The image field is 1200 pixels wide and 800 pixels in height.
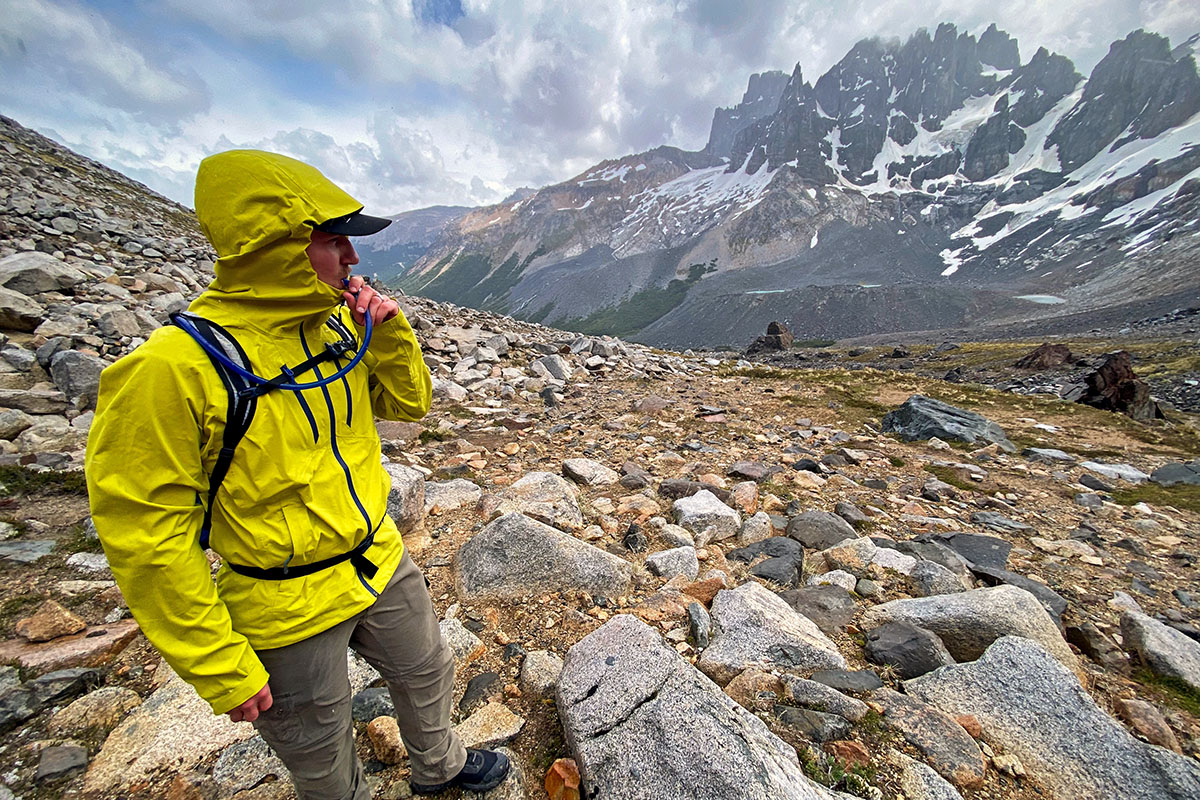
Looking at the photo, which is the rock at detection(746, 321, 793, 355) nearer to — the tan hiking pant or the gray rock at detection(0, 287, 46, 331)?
the gray rock at detection(0, 287, 46, 331)

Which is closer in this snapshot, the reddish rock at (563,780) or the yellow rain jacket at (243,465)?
the yellow rain jacket at (243,465)

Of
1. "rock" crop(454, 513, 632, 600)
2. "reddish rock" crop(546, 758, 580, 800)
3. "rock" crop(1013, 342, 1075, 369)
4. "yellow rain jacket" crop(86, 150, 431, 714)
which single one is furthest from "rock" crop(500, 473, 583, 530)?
"rock" crop(1013, 342, 1075, 369)

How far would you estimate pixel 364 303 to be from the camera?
259 centimetres

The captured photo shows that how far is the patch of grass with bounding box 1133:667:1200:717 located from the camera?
3.57 meters

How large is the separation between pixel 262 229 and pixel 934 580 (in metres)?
6.31

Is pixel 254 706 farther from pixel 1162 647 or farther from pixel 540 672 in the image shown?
pixel 1162 647

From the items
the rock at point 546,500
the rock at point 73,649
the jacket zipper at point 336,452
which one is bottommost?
the rock at point 73,649

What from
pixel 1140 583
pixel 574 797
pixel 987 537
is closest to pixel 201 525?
pixel 574 797

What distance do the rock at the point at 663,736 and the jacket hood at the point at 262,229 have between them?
9.46 ft

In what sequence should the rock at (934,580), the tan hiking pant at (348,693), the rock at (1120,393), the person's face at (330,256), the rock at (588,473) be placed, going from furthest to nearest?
the rock at (1120,393) < the rock at (588,473) < the rock at (934,580) < the person's face at (330,256) < the tan hiking pant at (348,693)

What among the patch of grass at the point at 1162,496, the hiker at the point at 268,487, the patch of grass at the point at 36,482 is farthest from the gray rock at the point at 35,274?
the patch of grass at the point at 1162,496

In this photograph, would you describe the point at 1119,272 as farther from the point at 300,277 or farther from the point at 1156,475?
the point at 300,277

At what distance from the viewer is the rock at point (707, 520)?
599 centimetres

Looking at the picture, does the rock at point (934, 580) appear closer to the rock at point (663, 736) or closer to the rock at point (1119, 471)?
the rock at point (663, 736)
